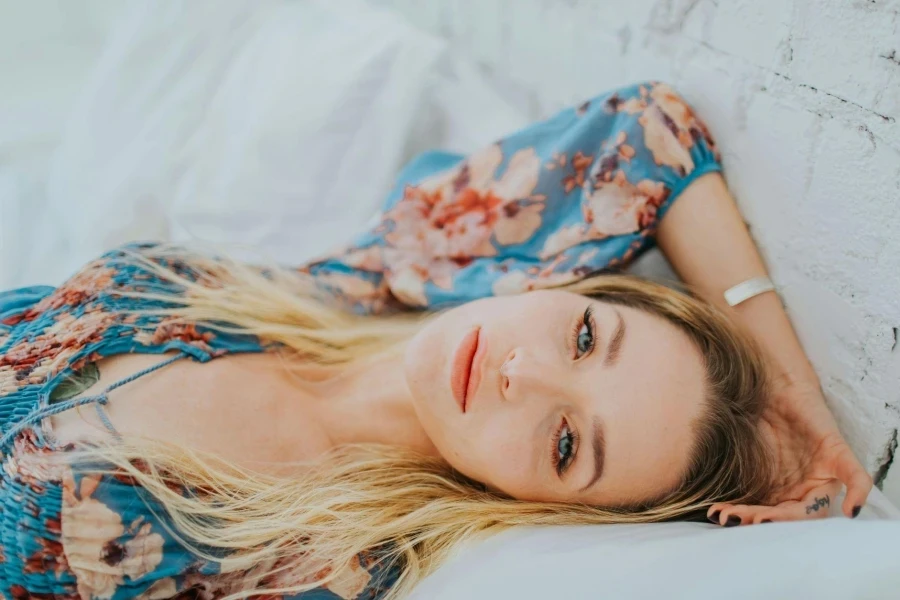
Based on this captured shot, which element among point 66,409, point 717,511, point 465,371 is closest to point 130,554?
point 66,409

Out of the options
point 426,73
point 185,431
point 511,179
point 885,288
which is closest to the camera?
point 885,288

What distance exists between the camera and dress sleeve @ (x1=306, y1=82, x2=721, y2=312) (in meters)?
0.98

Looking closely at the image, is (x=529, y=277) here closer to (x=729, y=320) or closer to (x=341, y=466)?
(x=729, y=320)

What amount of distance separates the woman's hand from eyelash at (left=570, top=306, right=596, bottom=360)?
0.73 feet

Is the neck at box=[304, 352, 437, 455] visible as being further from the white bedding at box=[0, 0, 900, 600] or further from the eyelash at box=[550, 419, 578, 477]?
the white bedding at box=[0, 0, 900, 600]

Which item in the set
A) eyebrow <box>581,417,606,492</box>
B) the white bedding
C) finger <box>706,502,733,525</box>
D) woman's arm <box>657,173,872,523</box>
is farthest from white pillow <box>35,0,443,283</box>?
finger <box>706,502,733,525</box>

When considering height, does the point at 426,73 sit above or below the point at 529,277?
above

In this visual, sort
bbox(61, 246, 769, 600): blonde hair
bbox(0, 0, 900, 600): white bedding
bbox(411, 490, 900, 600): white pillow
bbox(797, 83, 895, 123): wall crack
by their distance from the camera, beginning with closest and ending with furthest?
bbox(411, 490, 900, 600): white pillow
bbox(797, 83, 895, 123): wall crack
bbox(61, 246, 769, 600): blonde hair
bbox(0, 0, 900, 600): white bedding

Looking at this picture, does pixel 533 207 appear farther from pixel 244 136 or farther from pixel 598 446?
pixel 244 136

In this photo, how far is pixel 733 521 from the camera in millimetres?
760

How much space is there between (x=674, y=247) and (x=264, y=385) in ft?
2.01

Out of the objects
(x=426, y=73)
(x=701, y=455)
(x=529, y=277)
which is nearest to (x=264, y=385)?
(x=529, y=277)

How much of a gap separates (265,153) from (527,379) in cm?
77

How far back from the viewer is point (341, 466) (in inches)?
36.1
